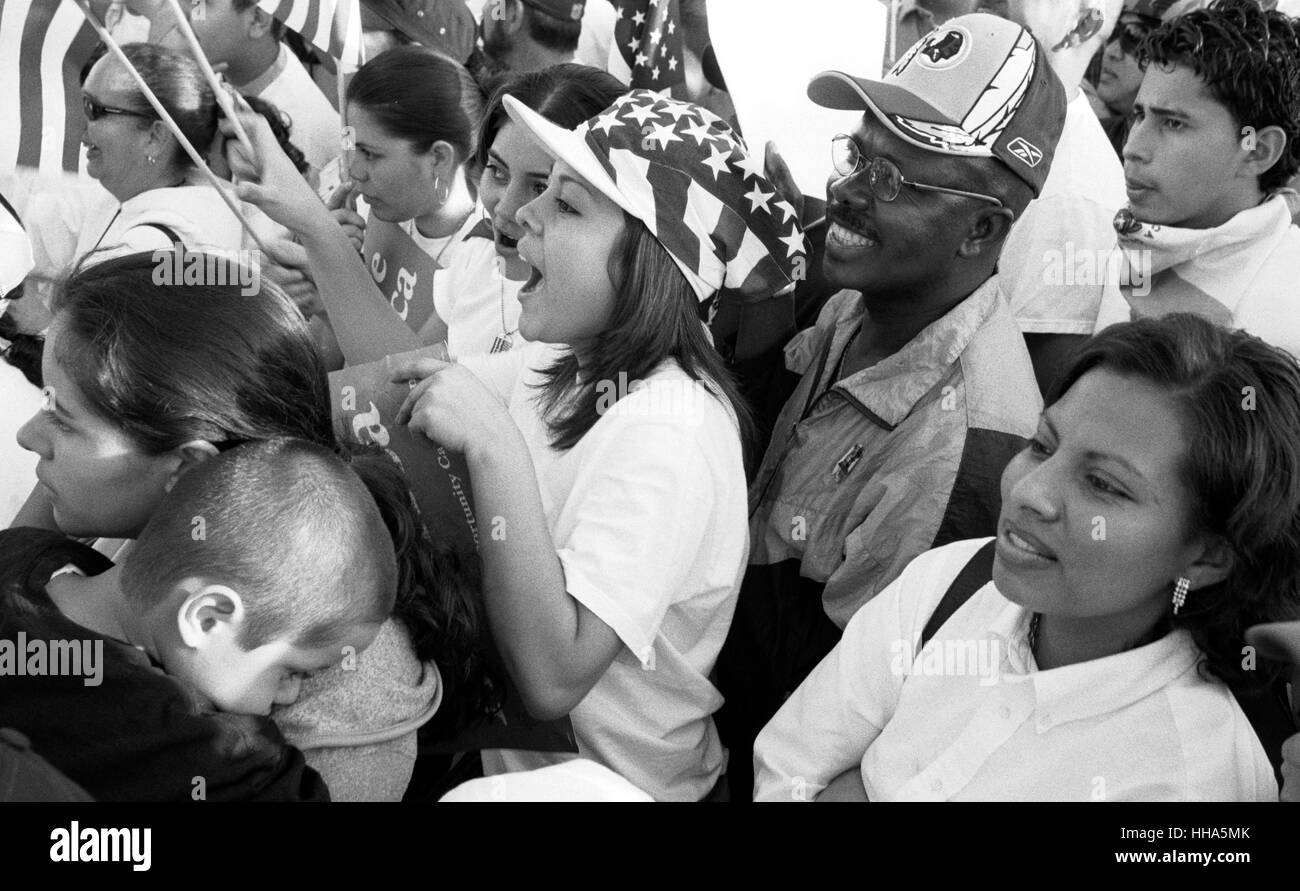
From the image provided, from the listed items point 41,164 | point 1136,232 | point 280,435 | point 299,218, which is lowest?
point 41,164

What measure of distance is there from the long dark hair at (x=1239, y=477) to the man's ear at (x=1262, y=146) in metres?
0.87

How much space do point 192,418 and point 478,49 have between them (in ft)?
8.20

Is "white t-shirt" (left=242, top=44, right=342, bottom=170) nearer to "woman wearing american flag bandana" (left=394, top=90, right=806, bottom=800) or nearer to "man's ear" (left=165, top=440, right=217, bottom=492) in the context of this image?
"woman wearing american flag bandana" (left=394, top=90, right=806, bottom=800)

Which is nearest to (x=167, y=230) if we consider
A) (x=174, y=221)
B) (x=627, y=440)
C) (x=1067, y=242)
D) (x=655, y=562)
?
(x=174, y=221)

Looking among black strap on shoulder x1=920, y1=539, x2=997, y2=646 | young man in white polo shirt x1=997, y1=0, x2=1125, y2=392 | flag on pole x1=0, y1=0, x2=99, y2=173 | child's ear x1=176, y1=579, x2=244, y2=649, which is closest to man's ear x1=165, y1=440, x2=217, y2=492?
child's ear x1=176, y1=579, x2=244, y2=649

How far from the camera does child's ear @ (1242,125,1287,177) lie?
92.6 inches

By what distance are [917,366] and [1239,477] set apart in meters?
0.62

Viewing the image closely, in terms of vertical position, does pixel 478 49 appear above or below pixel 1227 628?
below

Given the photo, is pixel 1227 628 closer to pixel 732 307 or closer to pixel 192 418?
pixel 732 307

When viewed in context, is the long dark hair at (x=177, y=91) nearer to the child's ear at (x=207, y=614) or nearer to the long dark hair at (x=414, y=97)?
the long dark hair at (x=414, y=97)

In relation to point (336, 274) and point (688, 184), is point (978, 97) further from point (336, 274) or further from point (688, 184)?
point (336, 274)

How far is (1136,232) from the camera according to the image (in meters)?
2.39

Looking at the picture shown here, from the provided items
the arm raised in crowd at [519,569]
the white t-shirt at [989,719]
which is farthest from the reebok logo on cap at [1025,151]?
the arm raised in crowd at [519,569]
